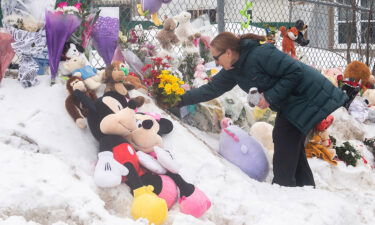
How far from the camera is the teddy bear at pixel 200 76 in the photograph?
4.06 metres

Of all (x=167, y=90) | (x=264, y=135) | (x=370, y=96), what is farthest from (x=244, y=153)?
(x=370, y=96)

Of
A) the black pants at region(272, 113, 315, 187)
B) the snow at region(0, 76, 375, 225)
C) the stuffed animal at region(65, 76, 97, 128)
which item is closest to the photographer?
the snow at region(0, 76, 375, 225)

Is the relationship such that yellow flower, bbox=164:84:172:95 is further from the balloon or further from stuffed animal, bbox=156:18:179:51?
stuffed animal, bbox=156:18:179:51

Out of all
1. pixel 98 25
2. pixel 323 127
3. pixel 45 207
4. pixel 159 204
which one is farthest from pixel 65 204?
pixel 323 127

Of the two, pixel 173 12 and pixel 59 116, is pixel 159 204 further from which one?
pixel 173 12

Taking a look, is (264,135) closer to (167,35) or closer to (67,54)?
(167,35)

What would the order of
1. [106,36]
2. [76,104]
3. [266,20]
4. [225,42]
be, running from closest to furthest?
[76,104] < [225,42] < [106,36] < [266,20]

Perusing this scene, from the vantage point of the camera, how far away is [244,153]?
3.34m

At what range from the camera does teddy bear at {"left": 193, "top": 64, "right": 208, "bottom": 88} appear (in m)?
4.06

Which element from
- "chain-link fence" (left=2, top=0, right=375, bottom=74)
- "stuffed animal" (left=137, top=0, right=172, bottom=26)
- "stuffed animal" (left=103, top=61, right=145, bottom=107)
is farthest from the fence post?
"stuffed animal" (left=103, top=61, right=145, bottom=107)

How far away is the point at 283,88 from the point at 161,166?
1.03 meters

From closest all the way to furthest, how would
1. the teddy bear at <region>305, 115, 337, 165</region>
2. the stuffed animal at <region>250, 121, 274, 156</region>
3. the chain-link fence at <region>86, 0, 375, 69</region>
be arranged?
the stuffed animal at <region>250, 121, 274, 156</region> → the teddy bear at <region>305, 115, 337, 165</region> → the chain-link fence at <region>86, 0, 375, 69</region>

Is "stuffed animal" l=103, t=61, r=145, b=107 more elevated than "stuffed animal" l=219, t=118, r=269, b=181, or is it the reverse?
"stuffed animal" l=103, t=61, r=145, b=107

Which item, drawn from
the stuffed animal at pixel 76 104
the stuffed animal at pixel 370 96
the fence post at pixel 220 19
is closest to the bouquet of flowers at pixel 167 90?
the stuffed animal at pixel 76 104
